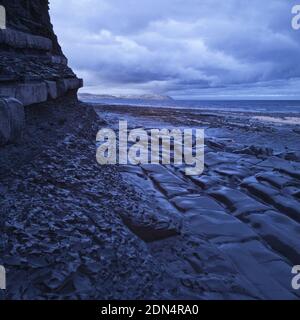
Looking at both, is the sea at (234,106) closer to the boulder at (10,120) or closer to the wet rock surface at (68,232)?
the wet rock surface at (68,232)

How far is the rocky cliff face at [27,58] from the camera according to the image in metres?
4.45

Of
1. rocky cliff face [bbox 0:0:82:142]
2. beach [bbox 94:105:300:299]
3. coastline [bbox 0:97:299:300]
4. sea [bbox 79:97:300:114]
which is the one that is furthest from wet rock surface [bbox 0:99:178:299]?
sea [bbox 79:97:300:114]

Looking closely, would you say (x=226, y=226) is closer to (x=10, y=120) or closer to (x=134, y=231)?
(x=134, y=231)

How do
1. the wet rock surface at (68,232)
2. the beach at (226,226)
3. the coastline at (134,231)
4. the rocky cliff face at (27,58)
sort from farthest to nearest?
the rocky cliff face at (27,58) → the beach at (226,226) → the coastline at (134,231) → the wet rock surface at (68,232)

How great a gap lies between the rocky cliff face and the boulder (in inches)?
0.9

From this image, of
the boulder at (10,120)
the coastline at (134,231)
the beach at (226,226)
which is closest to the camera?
the coastline at (134,231)

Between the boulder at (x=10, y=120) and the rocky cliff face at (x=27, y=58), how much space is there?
22mm

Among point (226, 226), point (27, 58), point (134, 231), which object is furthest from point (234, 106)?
point (134, 231)

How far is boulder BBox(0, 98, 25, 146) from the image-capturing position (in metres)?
3.25

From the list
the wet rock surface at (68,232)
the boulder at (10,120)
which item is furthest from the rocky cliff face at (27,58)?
the wet rock surface at (68,232)

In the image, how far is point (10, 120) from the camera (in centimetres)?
341

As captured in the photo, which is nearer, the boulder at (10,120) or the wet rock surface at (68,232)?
the wet rock surface at (68,232)

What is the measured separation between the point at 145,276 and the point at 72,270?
56cm
